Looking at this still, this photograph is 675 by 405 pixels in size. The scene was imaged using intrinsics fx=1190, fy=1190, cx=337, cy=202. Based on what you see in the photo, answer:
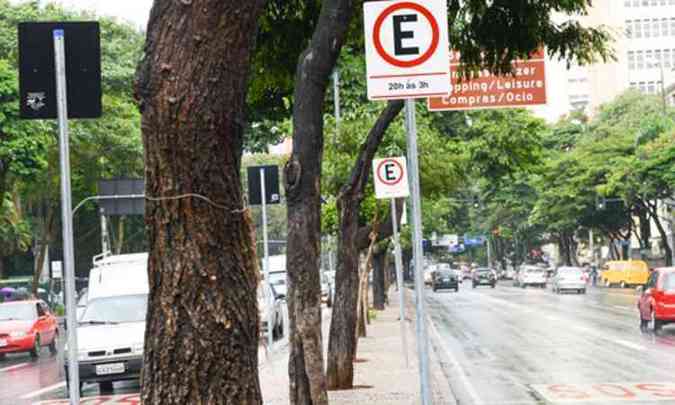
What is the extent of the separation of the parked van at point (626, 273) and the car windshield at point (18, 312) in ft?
128

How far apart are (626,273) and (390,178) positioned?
51.9 metres

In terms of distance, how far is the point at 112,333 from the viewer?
1923 cm

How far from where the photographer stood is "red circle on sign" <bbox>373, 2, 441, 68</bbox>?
7.38m

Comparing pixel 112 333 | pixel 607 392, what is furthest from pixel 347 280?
pixel 112 333

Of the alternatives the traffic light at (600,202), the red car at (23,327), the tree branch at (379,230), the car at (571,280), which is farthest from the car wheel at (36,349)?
the traffic light at (600,202)

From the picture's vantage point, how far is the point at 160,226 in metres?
6.00

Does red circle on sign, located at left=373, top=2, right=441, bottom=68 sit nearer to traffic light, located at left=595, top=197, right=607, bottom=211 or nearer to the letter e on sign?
the letter e on sign

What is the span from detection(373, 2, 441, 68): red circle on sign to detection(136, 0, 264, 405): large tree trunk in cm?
154

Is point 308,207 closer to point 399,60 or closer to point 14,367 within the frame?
point 399,60

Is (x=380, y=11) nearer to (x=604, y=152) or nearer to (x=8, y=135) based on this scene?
(x=8, y=135)

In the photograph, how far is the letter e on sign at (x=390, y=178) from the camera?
17.5 metres

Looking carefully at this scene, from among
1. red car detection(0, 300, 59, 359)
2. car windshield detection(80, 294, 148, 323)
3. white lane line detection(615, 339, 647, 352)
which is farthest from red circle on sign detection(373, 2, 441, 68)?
red car detection(0, 300, 59, 359)

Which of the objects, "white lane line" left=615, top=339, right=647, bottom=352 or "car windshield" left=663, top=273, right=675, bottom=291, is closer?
"white lane line" left=615, top=339, right=647, bottom=352

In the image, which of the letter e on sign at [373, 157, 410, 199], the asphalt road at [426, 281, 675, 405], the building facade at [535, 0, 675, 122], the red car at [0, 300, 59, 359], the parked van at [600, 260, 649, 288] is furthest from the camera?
the building facade at [535, 0, 675, 122]
